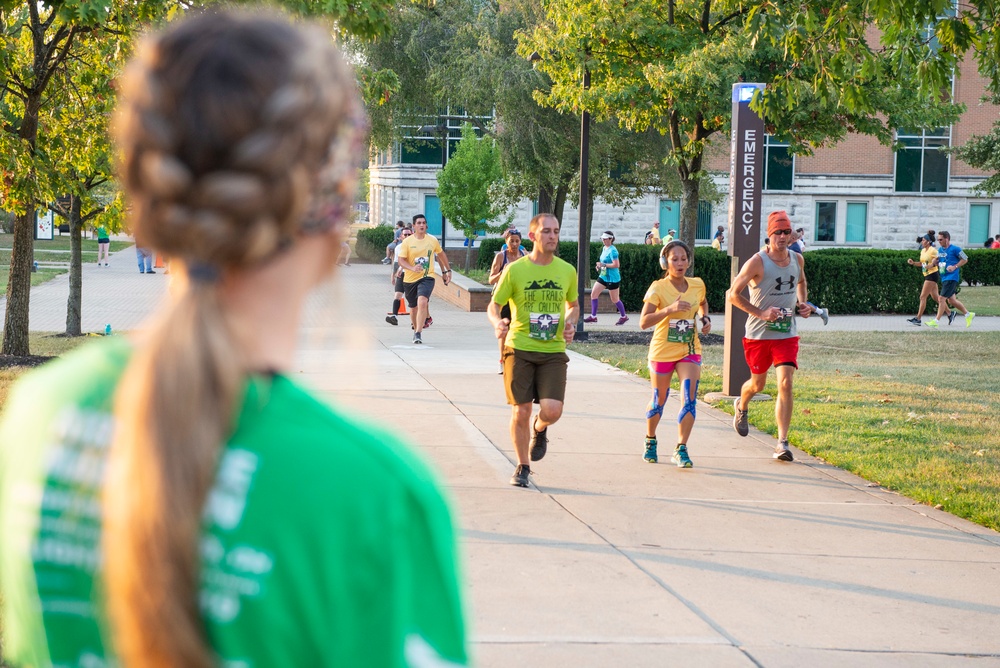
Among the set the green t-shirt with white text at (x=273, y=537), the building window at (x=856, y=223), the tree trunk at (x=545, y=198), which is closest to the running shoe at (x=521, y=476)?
the green t-shirt with white text at (x=273, y=537)

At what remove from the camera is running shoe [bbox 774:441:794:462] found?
952 centimetres

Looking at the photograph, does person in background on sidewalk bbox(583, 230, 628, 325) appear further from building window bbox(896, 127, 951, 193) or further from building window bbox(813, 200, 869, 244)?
building window bbox(896, 127, 951, 193)

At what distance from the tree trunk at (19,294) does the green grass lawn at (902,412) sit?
752 cm

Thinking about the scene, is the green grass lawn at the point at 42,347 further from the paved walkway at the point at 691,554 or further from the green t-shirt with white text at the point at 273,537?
the green t-shirt with white text at the point at 273,537

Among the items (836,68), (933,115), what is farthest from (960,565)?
(933,115)

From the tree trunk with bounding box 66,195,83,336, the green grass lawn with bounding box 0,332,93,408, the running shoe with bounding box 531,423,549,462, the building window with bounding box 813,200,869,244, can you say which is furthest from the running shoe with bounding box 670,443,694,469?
the building window with bounding box 813,200,869,244

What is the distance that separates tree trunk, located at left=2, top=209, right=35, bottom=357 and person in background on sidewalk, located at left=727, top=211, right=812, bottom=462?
29.2 ft

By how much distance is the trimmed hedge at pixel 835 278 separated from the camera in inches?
995

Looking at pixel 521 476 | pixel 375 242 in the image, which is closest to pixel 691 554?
pixel 521 476

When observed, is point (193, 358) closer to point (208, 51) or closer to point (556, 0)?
point (208, 51)

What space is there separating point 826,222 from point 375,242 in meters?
17.9

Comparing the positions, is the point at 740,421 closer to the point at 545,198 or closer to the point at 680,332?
the point at 680,332

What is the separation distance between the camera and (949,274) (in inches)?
945

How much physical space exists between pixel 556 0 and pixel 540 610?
1460 cm
